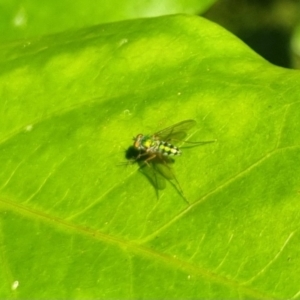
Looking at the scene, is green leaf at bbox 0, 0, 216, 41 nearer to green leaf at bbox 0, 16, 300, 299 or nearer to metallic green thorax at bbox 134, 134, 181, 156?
green leaf at bbox 0, 16, 300, 299

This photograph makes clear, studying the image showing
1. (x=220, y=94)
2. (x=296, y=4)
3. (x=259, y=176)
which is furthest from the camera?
(x=296, y=4)

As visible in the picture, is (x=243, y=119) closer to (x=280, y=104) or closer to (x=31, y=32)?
(x=280, y=104)

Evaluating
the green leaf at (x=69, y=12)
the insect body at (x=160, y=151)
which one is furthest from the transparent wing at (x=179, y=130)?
the green leaf at (x=69, y=12)

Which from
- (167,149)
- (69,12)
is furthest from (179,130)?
(69,12)

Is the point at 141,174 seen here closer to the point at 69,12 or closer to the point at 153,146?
the point at 153,146

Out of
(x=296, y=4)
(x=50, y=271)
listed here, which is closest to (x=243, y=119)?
(x=50, y=271)

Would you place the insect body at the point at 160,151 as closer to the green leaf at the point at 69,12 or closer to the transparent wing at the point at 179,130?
the transparent wing at the point at 179,130
